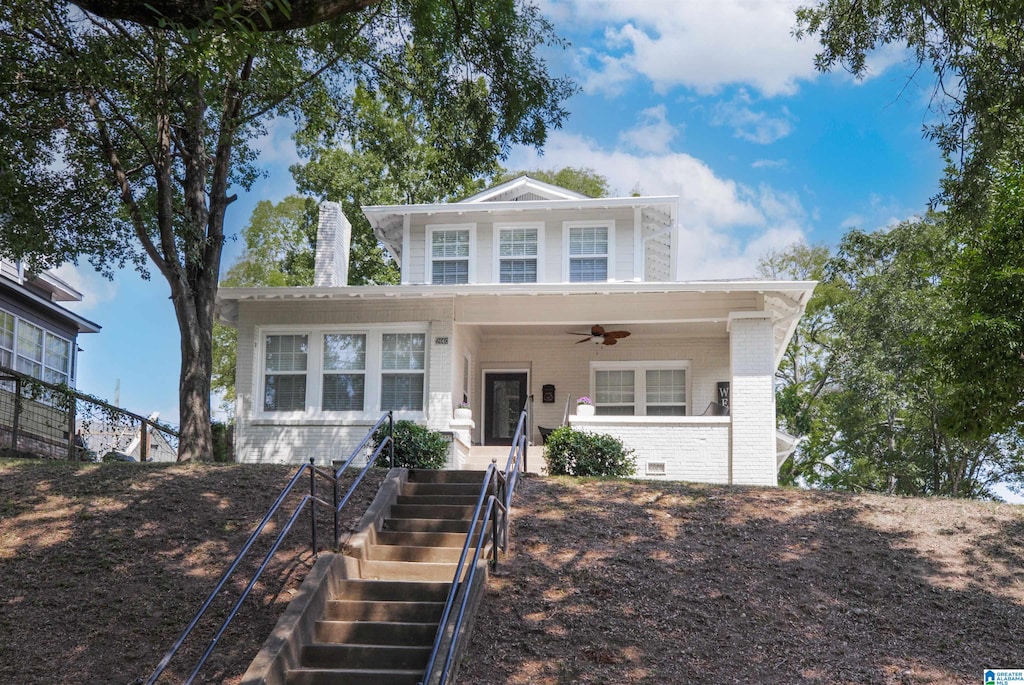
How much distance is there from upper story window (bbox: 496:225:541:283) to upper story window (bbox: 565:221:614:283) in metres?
0.63

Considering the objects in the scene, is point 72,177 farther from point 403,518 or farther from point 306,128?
point 403,518

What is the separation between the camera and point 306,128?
18047 mm

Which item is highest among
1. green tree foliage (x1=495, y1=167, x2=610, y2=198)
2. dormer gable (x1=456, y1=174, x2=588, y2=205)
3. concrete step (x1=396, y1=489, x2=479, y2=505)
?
green tree foliage (x1=495, y1=167, x2=610, y2=198)

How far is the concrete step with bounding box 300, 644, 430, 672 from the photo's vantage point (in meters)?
8.30

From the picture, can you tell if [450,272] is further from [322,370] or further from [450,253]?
[322,370]

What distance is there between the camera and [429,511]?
1157 centimetres

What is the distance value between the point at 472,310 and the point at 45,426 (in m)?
8.53

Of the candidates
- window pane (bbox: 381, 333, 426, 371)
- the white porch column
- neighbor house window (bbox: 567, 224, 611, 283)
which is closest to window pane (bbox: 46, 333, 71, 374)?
window pane (bbox: 381, 333, 426, 371)

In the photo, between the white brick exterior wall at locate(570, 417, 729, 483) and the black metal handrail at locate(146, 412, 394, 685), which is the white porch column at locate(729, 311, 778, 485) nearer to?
the white brick exterior wall at locate(570, 417, 729, 483)

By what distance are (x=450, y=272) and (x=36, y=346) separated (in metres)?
10.6

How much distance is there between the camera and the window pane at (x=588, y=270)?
1928 cm

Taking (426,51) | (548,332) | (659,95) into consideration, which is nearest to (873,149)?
(659,95)

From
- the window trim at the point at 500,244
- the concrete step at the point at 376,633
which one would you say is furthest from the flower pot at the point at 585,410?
the concrete step at the point at 376,633

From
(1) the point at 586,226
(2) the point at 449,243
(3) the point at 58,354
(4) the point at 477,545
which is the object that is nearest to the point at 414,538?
(4) the point at 477,545
